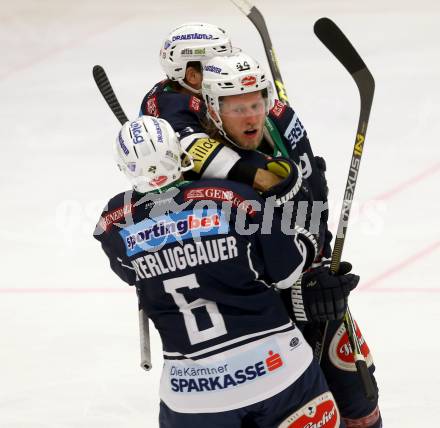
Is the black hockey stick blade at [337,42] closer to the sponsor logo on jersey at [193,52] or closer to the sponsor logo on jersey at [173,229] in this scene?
the sponsor logo on jersey at [193,52]

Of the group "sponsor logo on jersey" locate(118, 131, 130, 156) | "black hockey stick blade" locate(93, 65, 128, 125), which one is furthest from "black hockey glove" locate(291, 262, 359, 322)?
"black hockey stick blade" locate(93, 65, 128, 125)

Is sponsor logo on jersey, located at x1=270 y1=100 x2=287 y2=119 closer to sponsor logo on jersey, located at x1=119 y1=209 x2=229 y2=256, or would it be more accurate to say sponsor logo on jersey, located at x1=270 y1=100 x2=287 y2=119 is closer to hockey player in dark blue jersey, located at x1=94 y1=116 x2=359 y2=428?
hockey player in dark blue jersey, located at x1=94 y1=116 x2=359 y2=428

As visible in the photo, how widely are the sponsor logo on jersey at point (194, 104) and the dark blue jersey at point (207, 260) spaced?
45cm

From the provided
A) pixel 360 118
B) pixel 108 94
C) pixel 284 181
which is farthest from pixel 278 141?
pixel 108 94

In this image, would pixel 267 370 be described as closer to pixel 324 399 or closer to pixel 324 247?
pixel 324 399

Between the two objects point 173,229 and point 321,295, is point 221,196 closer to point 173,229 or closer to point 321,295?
point 173,229

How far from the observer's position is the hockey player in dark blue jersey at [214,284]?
2.63 metres

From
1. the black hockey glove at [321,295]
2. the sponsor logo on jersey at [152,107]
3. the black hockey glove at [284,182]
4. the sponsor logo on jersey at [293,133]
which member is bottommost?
the black hockey glove at [321,295]

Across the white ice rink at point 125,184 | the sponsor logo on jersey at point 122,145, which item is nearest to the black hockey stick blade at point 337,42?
the sponsor logo on jersey at point 122,145

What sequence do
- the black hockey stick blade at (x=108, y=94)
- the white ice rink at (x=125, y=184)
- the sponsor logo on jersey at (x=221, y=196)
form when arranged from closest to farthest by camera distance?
the sponsor logo on jersey at (x=221, y=196)
the black hockey stick blade at (x=108, y=94)
the white ice rink at (x=125, y=184)

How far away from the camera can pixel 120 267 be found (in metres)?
2.84

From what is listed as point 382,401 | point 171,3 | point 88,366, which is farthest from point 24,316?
point 171,3

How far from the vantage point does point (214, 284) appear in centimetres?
266

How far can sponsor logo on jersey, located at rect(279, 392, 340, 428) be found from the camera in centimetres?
271
